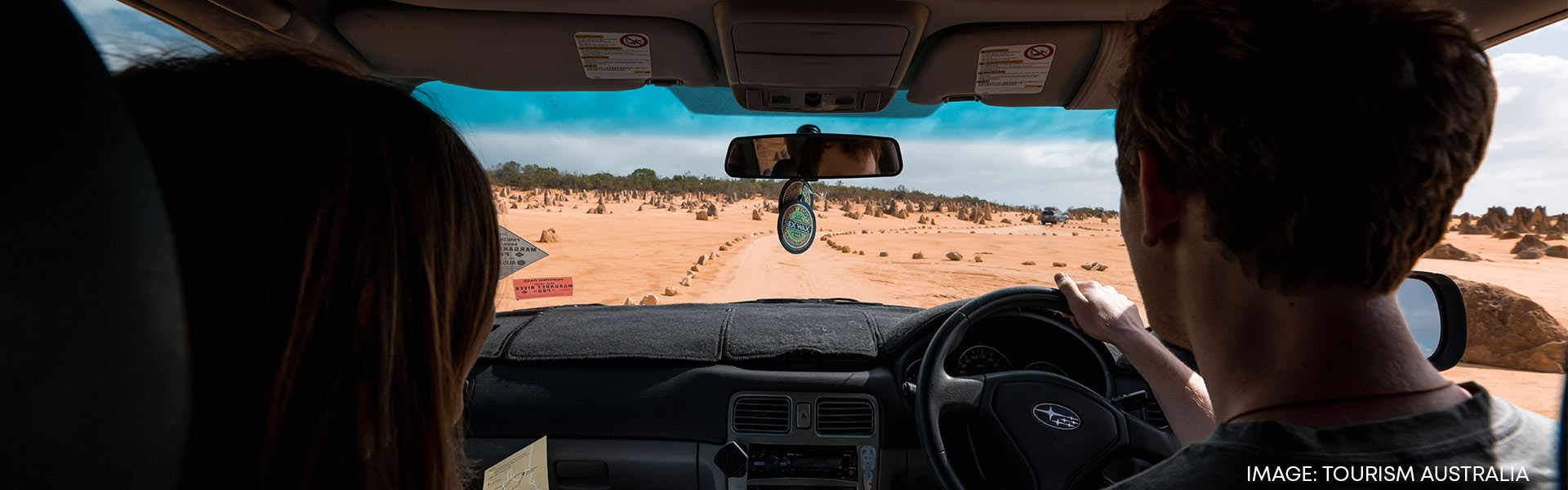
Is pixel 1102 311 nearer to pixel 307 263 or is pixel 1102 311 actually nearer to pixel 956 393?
pixel 956 393

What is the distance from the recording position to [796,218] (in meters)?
4.09

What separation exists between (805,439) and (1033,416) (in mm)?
963

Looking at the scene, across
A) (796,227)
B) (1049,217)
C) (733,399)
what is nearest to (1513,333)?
(796,227)

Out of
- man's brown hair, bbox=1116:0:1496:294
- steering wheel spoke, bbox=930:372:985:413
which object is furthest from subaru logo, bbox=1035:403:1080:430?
man's brown hair, bbox=1116:0:1496:294

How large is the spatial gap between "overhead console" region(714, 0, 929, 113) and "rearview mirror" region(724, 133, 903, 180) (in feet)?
1.22

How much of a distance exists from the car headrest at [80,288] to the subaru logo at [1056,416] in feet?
7.90

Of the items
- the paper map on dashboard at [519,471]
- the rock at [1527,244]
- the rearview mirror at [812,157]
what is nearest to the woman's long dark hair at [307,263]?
the paper map on dashboard at [519,471]

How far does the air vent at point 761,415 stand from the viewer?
302 cm

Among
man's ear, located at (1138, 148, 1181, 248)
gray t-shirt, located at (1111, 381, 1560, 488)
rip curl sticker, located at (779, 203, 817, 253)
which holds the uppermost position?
man's ear, located at (1138, 148, 1181, 248)

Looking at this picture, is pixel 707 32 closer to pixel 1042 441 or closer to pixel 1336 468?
pixel 1042 441

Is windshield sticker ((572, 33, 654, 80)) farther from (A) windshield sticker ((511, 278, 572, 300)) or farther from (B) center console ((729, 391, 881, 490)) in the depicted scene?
(B) center console ((729, 391, 881, 490))

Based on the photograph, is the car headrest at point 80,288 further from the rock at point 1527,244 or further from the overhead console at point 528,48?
the rock at point 1527,244

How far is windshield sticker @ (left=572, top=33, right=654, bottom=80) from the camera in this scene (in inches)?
109

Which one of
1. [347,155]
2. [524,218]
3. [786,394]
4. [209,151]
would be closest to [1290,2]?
[347,155]
